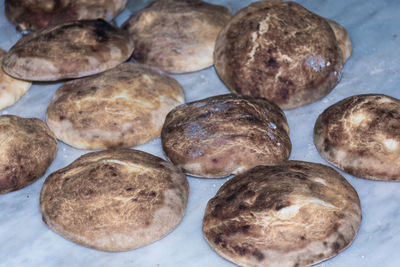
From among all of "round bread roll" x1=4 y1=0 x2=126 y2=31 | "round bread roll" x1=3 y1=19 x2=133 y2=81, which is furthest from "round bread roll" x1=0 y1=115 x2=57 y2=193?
"round bread roll" x1=4 y1=0 x2=126 y2=31

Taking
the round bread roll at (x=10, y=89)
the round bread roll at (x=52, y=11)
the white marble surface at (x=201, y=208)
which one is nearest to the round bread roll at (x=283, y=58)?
the white marble surface at (x=201, y=208)

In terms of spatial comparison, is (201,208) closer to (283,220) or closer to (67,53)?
(283,220)

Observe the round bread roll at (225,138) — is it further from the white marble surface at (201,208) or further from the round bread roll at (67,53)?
the round bread roll at (67,53)

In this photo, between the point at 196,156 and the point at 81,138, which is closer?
the point at 196,156

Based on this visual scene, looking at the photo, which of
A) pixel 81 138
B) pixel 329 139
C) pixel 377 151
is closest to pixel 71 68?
pixel 81 138

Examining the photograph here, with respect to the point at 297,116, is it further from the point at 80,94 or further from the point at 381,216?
the point at 80,94

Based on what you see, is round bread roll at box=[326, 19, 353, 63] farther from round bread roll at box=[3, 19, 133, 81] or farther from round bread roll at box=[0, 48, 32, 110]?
round bread roll at box=[0, 48, 32, 110]

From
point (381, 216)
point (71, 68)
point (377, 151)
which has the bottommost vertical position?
point (381, 216)
